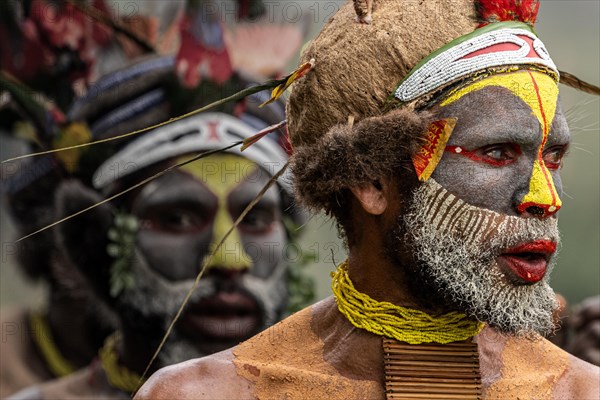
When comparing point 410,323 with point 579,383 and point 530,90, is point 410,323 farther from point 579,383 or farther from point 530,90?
point 530,90

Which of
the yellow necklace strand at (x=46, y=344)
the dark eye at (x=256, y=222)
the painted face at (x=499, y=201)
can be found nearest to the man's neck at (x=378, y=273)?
the painted face at (x=499, y=201)

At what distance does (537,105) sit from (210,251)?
391 centimetres

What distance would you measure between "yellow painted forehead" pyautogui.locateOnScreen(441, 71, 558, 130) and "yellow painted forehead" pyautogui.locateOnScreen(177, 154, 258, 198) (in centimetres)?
380

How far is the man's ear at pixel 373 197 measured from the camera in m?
4.86

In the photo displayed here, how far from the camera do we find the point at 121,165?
8.78m

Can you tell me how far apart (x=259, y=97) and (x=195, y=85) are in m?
0.34

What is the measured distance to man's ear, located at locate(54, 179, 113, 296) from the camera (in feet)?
29.5

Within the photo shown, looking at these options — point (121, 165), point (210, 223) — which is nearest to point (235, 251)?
point (210, 223)

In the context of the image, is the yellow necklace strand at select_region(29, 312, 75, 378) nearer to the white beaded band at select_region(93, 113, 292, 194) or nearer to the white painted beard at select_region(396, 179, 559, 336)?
the white beaded band at select_region(93, 113, 292, 194)

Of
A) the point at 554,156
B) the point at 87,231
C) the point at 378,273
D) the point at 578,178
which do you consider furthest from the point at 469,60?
the point at 578,178

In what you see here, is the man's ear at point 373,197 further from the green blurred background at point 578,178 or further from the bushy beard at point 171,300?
the green blurred background at point 578,178

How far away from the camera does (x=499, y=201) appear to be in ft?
15.0

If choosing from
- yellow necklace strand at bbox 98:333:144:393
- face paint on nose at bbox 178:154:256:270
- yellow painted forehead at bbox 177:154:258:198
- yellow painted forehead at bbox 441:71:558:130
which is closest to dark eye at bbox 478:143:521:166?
yellow painted forehead at bbox 441:71:558:130

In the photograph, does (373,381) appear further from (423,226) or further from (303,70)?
(303,70)
